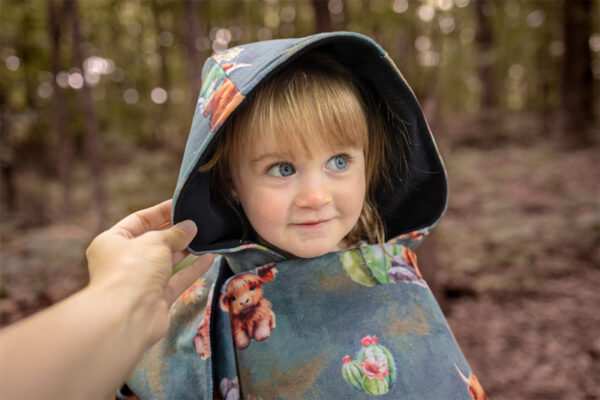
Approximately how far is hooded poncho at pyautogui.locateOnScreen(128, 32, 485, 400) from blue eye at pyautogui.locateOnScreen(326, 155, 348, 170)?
1.02ft

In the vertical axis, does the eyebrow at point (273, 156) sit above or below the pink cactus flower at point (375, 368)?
above

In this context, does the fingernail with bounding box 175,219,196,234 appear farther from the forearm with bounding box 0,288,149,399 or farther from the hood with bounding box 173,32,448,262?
the forearm with bounding box 0,288,149,399

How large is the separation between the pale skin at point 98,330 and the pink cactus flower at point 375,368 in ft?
2.06

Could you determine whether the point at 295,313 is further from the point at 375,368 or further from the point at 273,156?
the point at 273,156

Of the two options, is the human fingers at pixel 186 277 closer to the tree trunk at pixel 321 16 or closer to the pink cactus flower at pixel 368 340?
the pink cactus flower at pixel 368 340

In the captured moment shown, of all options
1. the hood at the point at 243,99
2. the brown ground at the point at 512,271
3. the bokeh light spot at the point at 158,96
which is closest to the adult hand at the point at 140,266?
the hood at the point at 243,99

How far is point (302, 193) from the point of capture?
126 cm

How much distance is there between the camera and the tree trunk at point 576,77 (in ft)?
25.6

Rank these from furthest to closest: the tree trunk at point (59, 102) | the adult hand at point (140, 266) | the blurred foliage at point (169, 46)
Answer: the tree trunk at point (59, 102) → the blurred foliage at point (169, 46) → the adult hand at point (140, 266)

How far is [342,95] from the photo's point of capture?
135cm

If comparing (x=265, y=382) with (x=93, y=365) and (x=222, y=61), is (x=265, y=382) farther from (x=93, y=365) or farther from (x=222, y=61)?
(x=222, y=61)

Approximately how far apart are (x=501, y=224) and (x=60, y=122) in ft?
26.2

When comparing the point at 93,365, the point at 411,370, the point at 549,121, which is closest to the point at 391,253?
the point at 411,370

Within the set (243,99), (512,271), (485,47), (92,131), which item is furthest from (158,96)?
(243,99)
